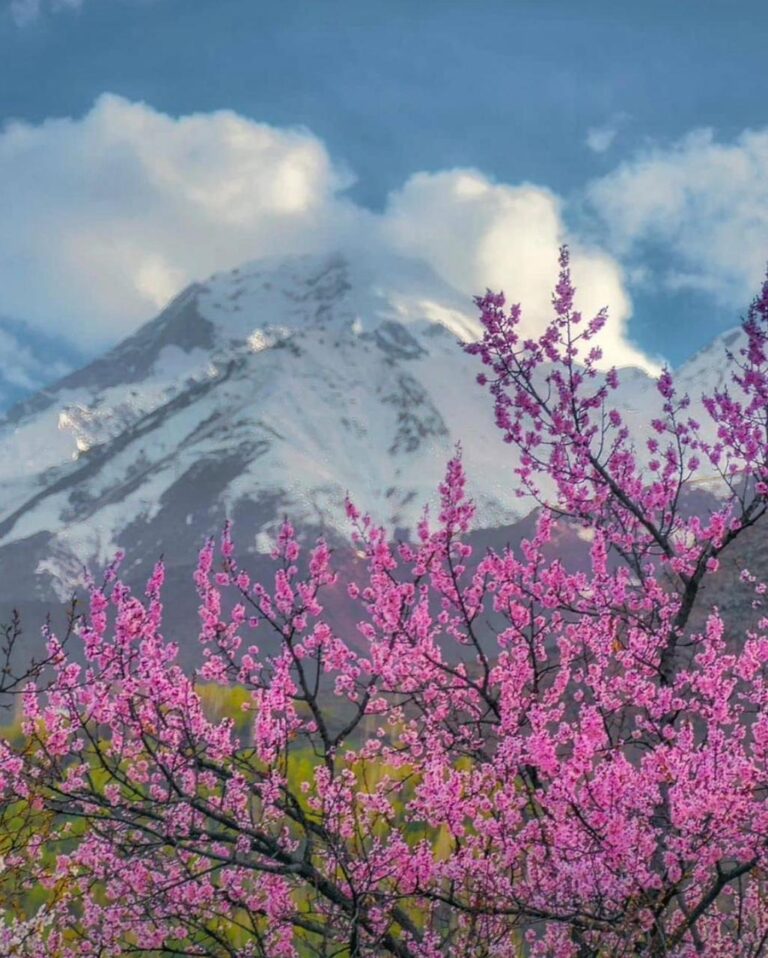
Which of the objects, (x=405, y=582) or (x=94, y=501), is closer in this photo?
(x=405, y=582)

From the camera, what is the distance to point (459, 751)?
7219 millimetres

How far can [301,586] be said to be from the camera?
6988mm

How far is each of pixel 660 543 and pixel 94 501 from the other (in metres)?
179

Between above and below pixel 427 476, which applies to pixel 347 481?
below

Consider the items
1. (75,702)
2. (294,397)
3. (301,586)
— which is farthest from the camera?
(294,397)

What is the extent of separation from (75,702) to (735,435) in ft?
17.7

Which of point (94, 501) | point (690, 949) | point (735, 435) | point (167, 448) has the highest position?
point (167, 448)

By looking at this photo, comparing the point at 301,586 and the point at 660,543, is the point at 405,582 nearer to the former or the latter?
the point at 301,586

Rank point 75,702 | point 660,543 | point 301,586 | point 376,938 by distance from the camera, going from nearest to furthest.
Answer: point 376,938, point 75,702, point 301,586, point 660,543

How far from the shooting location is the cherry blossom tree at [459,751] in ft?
18.1

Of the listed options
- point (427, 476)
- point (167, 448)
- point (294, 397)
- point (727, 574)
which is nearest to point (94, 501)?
point (167, 448)

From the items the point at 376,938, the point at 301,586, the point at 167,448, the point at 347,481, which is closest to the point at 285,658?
the point at 301,586

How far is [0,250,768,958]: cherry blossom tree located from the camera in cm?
552

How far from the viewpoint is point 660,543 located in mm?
7516
